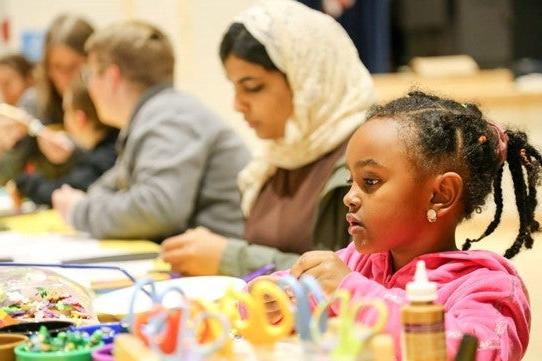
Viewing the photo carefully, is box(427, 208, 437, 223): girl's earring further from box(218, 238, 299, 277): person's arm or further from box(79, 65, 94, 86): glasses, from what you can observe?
box(79, 65, 94, 86): glasses

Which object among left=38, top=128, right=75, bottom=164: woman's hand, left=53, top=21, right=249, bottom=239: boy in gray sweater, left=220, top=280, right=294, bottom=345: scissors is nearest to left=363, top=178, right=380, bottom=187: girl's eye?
left=220, top=280, right=294, bottom=345: scissors

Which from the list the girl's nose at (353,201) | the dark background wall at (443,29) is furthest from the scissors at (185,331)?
the dark background wall at (443,29)

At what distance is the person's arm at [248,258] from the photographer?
230 centimetres

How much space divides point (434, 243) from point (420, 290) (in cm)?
42

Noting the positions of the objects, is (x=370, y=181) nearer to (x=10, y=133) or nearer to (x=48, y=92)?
(x=10, y=133)

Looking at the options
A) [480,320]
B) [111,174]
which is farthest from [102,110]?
[480,320]

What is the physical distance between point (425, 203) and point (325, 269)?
0.17 metres

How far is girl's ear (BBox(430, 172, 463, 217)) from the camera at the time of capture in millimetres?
1484

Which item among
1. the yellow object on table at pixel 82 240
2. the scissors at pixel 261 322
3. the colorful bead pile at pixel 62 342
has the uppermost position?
the scissors at pixel 261 322

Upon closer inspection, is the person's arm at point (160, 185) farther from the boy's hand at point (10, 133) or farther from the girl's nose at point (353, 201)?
the girl's nose at point (353, 201)

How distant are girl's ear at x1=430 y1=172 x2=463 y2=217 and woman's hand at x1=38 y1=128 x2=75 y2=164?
279cm

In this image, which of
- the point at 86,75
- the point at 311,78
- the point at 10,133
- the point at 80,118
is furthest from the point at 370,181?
the point at 10,133

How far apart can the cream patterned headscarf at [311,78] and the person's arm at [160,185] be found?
2.10 ft

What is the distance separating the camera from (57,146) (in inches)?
161
